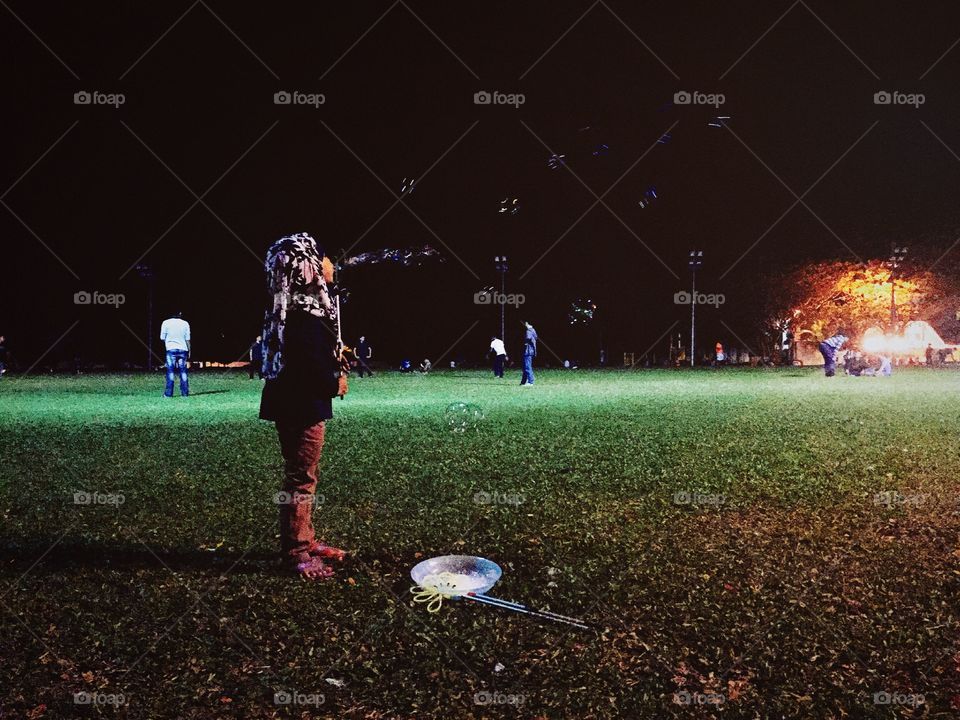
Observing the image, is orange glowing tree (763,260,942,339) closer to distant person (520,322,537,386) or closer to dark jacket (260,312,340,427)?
distant person (520,322,537,386)

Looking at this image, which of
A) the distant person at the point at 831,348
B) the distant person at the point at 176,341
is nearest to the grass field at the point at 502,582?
the distant person at the point at 176,341

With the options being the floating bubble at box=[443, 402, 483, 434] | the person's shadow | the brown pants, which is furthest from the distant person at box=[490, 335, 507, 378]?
the brown pants

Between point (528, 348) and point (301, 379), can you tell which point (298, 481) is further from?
point (528, 348)

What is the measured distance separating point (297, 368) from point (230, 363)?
4257 cm

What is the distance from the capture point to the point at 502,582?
4828 mm

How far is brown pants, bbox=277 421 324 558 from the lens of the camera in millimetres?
4859

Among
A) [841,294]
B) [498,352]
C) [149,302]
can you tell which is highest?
[841,294]

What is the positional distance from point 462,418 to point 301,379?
8.06 metres

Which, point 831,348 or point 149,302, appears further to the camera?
point 149,302

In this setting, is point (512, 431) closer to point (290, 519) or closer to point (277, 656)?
point (290, 519)

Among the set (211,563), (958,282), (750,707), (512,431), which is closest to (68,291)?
(512,431)

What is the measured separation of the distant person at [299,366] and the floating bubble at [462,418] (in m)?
6.91

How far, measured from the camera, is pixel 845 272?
52.5 metres

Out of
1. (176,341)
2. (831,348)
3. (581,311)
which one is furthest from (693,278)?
(176,341)
